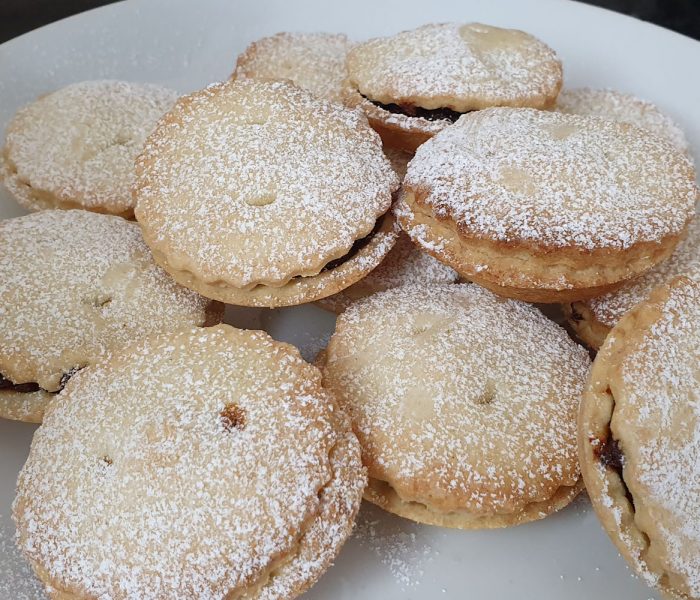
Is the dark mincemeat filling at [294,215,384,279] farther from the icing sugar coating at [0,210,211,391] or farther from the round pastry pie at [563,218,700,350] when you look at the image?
the round pastry pie at [563,218,700,350]

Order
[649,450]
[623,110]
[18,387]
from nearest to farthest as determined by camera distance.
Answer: [649,450] < [18,387] < [623,110]

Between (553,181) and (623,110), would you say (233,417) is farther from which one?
(623,110)

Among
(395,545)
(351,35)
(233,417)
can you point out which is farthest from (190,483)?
(351,35)

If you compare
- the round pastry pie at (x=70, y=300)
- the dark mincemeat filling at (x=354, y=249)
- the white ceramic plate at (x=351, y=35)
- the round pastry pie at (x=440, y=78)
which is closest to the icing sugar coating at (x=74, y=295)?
the round pastry pie at (x=70, y=300)

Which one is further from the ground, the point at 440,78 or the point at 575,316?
the point at 440,78

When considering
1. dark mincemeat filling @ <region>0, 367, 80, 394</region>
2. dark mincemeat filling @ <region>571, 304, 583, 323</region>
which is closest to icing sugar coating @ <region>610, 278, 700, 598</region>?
dark mincemeat filling @ <region>571, 304, 583, 323</region>

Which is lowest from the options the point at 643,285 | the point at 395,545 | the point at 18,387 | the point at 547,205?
the point at 395,545
